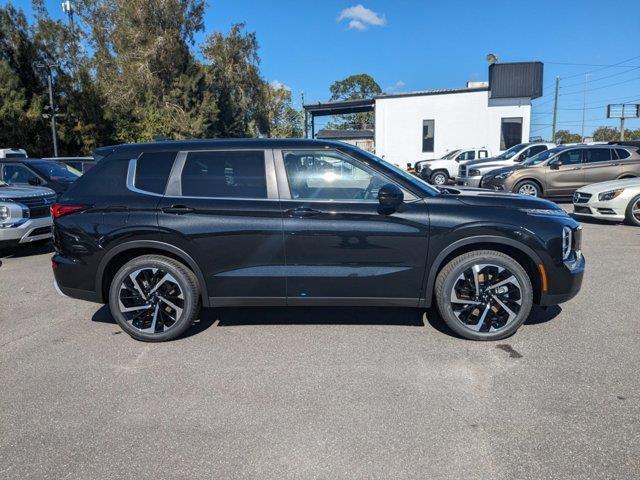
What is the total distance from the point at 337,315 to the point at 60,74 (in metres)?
32.0

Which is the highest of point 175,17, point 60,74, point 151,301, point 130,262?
point 175,17

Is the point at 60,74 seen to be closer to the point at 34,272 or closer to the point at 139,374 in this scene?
the point at 34,272

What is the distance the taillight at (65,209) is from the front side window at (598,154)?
13.4 metres

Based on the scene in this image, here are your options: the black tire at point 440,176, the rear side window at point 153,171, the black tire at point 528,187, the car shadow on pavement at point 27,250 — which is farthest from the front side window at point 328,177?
the black tire at point 440,176

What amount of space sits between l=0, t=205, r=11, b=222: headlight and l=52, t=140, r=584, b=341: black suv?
4.38m

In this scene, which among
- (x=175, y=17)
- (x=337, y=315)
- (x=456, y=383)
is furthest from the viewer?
(x=175, y=17)

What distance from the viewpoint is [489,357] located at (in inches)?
156

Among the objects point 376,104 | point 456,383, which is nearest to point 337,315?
point 456,383

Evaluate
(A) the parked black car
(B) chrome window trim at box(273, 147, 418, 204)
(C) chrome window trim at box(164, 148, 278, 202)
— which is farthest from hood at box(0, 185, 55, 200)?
(B) chrome window trim at box(273, 147, 418, 204)

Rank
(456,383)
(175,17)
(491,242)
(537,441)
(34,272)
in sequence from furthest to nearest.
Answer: (175,17)
(34,272)
(491,242)
(456,383)
(537,441)

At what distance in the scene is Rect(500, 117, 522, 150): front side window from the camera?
3019cm

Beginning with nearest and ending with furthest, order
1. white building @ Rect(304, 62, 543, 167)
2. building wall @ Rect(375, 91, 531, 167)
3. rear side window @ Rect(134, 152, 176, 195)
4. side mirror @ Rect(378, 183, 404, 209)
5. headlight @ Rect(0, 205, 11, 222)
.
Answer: side mirror @ Rect(378, 183, 404, 209), rear side window @ Rect(134, 152, 176, 195), headlight @ Rect(0, 205, 11, 222), white building @ Rect(304, 62, 543, 167), building wall @ Rect(375, 91, 531, 167)

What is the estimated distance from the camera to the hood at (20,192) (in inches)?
320

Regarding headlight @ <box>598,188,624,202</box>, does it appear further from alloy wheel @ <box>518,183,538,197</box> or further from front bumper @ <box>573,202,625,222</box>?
alloy wheel @ <box>518,183,538,197</box>
